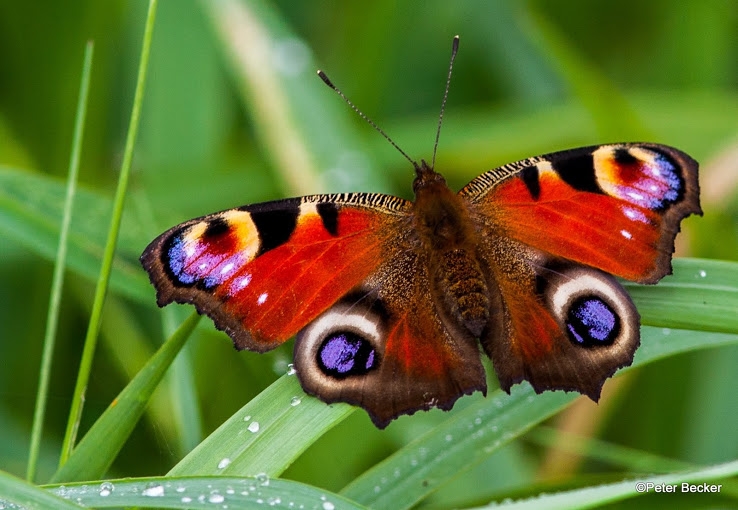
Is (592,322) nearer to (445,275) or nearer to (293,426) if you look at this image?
(445,275)

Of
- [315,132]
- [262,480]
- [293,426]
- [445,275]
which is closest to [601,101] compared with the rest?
[315,132]

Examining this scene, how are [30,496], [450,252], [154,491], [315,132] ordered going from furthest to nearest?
[315,132] < [450,252] < [154,491] < [30,496]

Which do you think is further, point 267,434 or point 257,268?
point 257,268

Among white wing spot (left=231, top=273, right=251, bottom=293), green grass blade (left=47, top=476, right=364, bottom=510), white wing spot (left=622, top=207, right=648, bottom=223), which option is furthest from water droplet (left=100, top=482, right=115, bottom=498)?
white wing spot (left=622, top=207, right=648, bottom=223)

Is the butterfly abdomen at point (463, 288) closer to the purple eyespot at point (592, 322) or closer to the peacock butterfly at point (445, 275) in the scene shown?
the peacock butterfly at point (445, 275)

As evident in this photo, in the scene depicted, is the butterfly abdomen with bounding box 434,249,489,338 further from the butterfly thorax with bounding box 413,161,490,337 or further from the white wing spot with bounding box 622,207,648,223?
the white wing spot with bounding box 622,207,648,223
